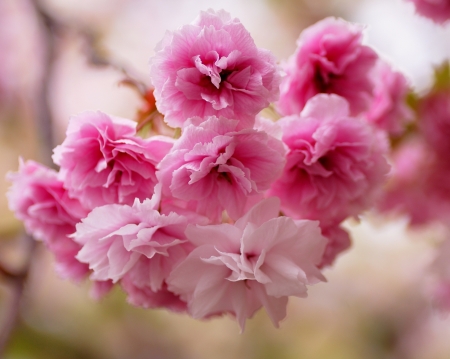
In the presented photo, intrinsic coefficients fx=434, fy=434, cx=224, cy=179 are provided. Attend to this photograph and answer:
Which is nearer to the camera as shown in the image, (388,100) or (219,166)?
(219,166)

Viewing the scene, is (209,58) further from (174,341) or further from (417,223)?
(174,341)

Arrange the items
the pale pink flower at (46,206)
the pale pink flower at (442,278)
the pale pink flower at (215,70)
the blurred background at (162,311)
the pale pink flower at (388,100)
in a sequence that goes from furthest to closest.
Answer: the blurred background at (162,311)
the pale pink flower at (442,278)
the pale pink flower at (388,100)
the pale pink flower at (46,206)
the pale pink flower at (215,70)

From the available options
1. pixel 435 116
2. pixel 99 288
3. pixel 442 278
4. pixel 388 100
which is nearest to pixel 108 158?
pixel 99 288

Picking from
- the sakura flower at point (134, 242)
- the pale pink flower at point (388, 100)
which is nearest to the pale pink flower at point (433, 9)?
the pale pink flower at point (388, 100)

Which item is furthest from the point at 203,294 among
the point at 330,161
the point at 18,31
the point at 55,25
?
the point at 18,31

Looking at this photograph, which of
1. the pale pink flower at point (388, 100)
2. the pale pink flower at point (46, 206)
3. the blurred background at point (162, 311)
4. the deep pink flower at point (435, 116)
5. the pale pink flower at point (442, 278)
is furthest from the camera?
the blurred background at point (162, 311)

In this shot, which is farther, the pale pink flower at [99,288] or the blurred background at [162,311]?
the blurred background at [162,311]

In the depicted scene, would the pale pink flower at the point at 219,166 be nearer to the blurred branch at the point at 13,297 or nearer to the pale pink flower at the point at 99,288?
the pale pink flower at the point at 99,288

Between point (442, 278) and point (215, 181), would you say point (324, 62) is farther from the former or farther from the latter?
point (442, 278)
